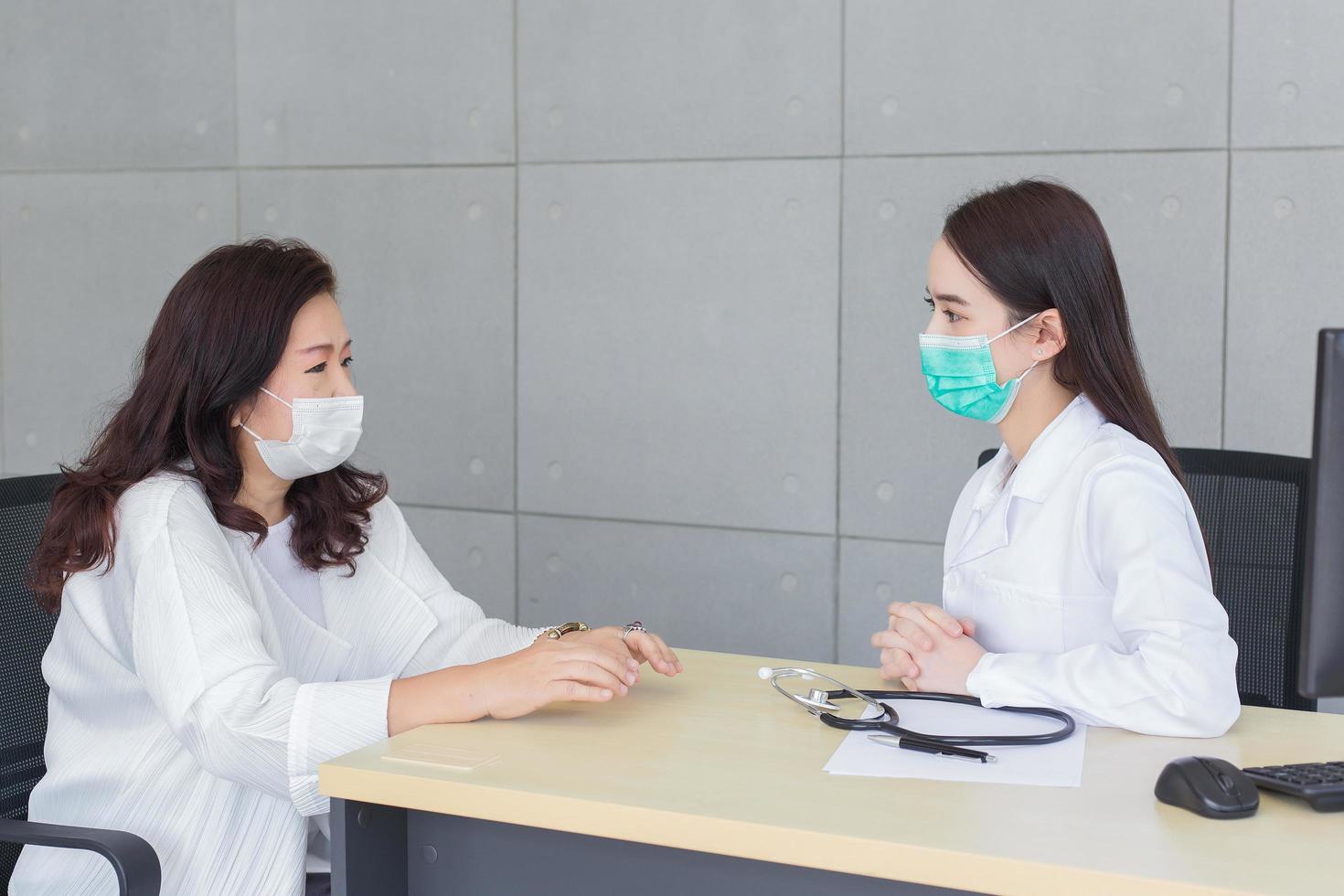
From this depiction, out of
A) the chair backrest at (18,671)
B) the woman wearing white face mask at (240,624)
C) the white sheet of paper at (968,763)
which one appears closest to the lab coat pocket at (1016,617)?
the white sheet of paper at (968,763)

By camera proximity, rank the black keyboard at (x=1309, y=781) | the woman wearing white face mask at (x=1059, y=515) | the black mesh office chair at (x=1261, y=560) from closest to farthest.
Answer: the black keyboard at (x=1309, y=781) → the woman wearing white face mask at (x=1059, y=515) → the black mesh office chair at (x=1261, y=560)

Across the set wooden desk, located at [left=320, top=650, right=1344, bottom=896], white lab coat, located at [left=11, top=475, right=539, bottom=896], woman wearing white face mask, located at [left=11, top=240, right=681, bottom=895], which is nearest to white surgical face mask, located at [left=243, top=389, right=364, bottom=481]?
woman wearing white face mask, located at [left=11, top=240, right=681, bottom=895]

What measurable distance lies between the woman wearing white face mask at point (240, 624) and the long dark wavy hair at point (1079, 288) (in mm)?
675

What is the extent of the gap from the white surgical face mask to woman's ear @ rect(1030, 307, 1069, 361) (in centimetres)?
93

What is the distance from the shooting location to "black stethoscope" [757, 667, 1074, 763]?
1328 millimetres

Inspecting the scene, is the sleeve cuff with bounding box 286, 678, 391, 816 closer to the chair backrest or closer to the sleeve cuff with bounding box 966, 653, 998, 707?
the chair backrest

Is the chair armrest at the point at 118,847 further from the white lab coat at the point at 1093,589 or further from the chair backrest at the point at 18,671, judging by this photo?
the white lab coat at the point at 1093,589

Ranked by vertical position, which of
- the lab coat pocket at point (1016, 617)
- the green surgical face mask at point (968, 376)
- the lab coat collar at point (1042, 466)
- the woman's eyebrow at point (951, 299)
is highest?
the woman's eyebrow at point (951, 299)

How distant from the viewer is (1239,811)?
115 cm

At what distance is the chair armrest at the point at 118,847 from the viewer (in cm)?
135

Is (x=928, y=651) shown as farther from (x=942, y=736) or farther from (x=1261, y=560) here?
(x=1261, y=560)

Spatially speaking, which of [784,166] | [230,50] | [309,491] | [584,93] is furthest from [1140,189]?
[230,50]

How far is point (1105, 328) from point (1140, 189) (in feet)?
4.02

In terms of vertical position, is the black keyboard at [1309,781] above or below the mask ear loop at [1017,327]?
below
